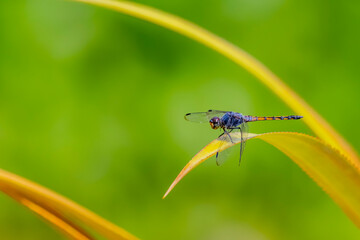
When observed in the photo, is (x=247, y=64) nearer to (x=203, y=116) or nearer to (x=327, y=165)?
Result: (x=327, y=165)

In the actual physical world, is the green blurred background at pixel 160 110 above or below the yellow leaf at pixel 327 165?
above

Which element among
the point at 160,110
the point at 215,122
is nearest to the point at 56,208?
the point at 215,122

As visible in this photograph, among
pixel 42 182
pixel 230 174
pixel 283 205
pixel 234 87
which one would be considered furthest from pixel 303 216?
pixel 42 182

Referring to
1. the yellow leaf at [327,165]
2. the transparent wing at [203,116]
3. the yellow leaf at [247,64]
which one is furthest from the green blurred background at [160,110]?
the yellow leaf at [327,165]

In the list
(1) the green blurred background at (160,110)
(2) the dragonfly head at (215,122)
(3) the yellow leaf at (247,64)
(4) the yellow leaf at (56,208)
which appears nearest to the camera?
(4) the yellow leaf at (56,208)

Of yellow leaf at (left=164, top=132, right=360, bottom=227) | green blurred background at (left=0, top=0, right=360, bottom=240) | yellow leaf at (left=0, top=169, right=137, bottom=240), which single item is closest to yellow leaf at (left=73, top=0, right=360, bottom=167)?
yellow leaf at (left=164, top=132, right=360, bottom=227)

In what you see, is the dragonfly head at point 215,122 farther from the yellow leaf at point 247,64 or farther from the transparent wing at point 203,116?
the yellow leaf at point 247,64

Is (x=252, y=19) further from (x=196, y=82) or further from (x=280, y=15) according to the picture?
(x=196, y=82)
